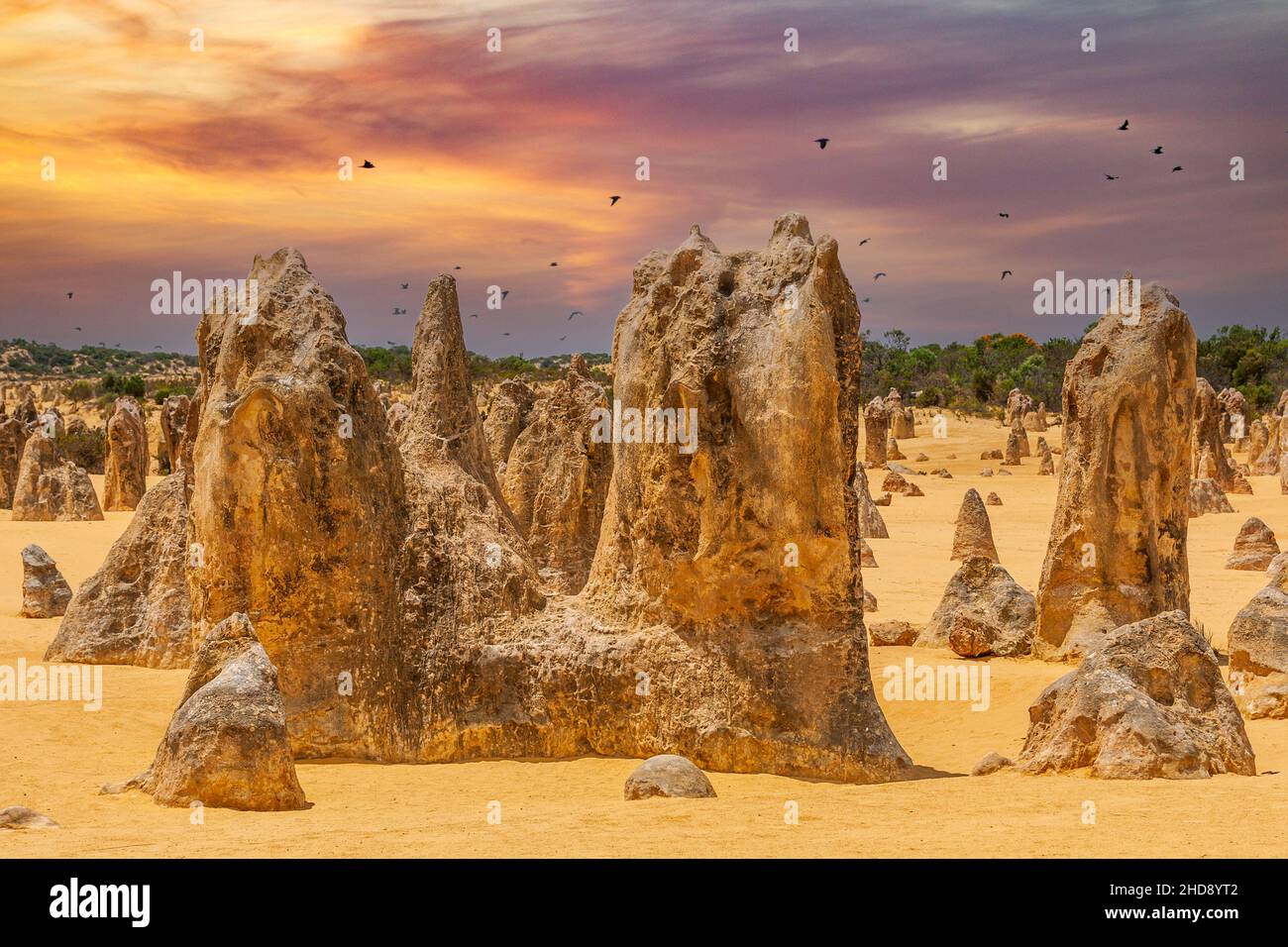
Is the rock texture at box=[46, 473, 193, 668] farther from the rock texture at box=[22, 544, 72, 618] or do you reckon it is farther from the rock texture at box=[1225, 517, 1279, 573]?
the rock texture at box=[1225, 517, 1279, 573]

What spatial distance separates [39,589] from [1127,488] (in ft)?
39.8

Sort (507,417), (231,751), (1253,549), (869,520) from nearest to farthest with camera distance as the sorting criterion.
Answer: (231,751) → (507,417) → (1253,549) → (869,520)

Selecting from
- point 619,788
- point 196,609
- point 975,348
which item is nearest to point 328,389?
point 196,609

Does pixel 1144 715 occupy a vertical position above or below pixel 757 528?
below

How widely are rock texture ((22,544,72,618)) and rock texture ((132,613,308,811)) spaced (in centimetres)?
973

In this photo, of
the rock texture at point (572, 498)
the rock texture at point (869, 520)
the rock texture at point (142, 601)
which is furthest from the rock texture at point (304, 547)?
the rock texture at point (869, 520)

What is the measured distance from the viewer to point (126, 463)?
102 ft

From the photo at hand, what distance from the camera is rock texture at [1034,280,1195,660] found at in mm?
13586

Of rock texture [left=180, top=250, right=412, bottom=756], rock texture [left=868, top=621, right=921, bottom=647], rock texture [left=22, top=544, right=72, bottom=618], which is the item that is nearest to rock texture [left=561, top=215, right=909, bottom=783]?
rock texture [left=180, top=250, right=412, bottom=756]

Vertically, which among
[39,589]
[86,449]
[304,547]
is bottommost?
[39,589]

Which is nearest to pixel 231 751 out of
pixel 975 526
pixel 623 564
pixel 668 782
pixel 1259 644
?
pixel 668 782

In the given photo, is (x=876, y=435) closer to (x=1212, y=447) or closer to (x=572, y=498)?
(x=1212, y=447)
